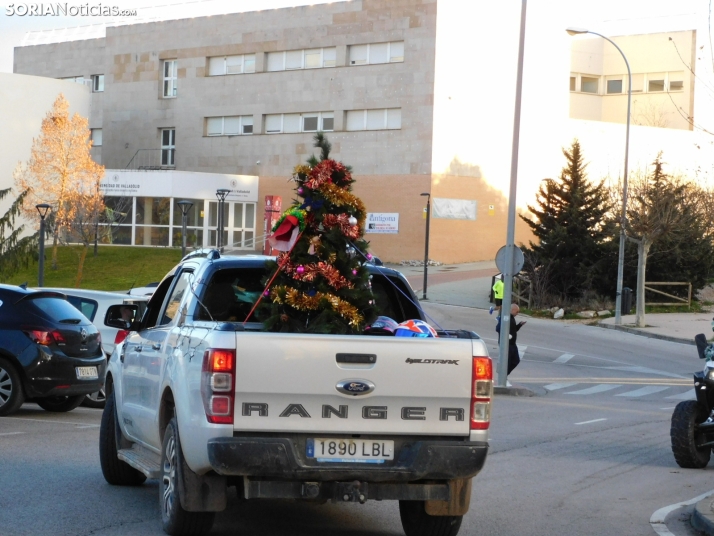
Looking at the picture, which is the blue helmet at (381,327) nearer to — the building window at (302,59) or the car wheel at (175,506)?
the car wheel at (175,506)

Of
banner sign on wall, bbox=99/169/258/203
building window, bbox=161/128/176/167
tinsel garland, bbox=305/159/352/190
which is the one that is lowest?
tinsel garland, bbox=305/159/352/190

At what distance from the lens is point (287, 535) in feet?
23.9

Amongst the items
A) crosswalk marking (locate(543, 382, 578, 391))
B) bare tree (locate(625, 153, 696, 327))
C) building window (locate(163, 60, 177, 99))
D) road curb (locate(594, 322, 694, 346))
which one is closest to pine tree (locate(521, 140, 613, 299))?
bare tree (locate(625, 153, 696, 327))

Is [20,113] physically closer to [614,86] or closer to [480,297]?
[480,297]

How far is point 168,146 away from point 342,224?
6315 cm

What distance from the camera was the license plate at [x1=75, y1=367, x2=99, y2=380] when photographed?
1349 centimetres

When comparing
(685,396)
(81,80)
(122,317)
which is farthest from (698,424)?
(81,80)

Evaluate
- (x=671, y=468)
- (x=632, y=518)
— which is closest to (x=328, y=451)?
(x=632, y=518)

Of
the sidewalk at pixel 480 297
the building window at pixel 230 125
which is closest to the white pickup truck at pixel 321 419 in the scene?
the sidewalk at pixel 480 297

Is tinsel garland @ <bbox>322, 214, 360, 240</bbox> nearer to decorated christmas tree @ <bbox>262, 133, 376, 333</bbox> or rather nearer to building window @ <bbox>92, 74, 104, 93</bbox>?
decorated christmas tree @ <bbox>262, 133, 376, 333</bbox>

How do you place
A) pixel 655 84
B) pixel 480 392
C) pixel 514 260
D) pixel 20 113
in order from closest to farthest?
pixel 480 392 < pixel 514 260 < pixel 20 113 < pixel 655 84

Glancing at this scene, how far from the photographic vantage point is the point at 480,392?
662 cm

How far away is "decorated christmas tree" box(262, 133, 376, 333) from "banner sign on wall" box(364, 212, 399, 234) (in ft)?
171

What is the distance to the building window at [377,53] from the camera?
59.7 meters
